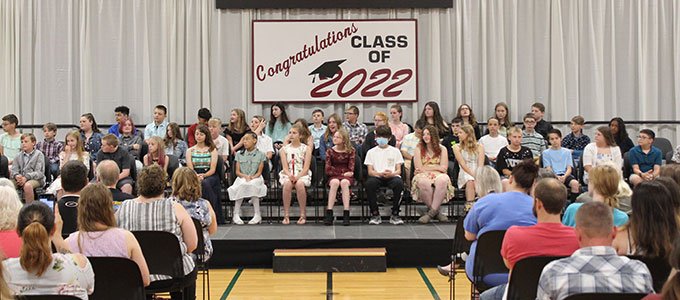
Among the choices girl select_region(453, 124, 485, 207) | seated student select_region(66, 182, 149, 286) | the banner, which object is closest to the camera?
seated student select_region(66, 182, 149, 286)

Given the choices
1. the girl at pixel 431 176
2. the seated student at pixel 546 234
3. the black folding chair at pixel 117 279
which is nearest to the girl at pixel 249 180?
the girl at pixel 431 176

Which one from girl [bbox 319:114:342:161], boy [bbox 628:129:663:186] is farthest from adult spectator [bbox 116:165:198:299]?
boy [bbox 628:129:663:186]

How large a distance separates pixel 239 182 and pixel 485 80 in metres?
4.59

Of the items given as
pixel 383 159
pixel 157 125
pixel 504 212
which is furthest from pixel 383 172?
pixel 157 125

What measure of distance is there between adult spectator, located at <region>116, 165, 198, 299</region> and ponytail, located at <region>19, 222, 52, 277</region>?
124 centimetres

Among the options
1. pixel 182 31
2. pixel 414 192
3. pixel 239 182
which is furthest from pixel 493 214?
pixel 182 31

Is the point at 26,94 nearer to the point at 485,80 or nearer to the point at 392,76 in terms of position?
the point at 392,76

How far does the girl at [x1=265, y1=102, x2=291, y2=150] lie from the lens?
9.30 m

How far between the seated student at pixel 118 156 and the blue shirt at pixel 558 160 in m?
5.09

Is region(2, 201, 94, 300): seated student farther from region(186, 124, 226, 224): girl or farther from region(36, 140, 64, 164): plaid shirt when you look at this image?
region(36, 140, 64, 164): plaid shirt

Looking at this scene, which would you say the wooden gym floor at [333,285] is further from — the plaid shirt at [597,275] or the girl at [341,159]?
the plaid shirt at [597,275]

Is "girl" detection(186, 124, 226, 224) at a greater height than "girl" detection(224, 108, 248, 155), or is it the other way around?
"girl" detection(224, 108, 248, 155)

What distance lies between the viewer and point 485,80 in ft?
32.8

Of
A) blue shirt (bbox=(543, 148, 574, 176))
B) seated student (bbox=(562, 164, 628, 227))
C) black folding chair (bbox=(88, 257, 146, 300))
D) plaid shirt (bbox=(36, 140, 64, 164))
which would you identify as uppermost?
plaid shirt (bbox=(36, 140, 64, 164))
